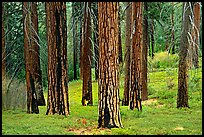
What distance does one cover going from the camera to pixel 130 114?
495 inches

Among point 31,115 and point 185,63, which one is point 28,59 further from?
point 185,63

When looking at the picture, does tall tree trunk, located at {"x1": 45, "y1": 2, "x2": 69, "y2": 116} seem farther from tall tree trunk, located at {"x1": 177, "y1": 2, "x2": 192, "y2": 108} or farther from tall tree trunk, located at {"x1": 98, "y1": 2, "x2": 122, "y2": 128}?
tall tree trunk, located at {"x1": 177, "y1": 2, "x2": 192, "y2": 108}

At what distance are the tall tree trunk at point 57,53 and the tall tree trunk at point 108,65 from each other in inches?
109

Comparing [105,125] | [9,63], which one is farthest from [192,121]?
[9,63]

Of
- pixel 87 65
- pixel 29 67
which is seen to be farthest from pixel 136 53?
pixel 29 67

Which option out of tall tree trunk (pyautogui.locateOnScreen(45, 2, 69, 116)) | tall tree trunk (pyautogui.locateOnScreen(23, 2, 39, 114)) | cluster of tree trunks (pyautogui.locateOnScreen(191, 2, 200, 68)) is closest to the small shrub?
tall tree trunk (pyautogui.locateOnScreen(23, 2, 39, 114))

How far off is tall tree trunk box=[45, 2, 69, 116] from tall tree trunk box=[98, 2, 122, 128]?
2757 millimetres

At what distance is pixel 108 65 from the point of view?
31.0 ft

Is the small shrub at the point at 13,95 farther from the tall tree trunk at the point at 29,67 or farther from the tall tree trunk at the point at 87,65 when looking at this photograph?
the tall tree trunk at the point at 87,65

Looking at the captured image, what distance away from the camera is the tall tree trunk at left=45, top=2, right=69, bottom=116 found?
12000mm

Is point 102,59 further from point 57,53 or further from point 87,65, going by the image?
point 87,65

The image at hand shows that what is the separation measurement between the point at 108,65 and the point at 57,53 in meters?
3.04

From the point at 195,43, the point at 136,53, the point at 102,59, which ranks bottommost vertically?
the point at 102,59

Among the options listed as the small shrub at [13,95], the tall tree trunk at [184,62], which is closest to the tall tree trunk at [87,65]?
the small shrub at [13,95]
